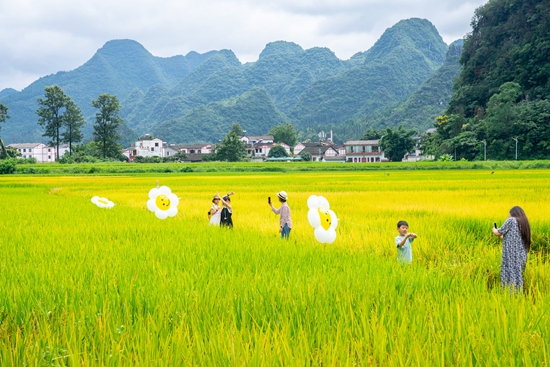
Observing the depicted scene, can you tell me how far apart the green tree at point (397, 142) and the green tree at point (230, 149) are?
69.1ft

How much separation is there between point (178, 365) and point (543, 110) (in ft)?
160

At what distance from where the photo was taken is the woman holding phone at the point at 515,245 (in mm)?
3426

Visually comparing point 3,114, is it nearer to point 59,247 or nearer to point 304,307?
point 59,247

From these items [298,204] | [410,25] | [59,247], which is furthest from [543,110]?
[410,25]

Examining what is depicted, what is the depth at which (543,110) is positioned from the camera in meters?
40.9

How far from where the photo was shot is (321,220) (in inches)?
169

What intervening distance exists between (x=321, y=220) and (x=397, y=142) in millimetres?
54298

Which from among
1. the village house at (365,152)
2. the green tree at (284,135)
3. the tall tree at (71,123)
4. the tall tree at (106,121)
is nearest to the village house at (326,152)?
the village house at (365,152)

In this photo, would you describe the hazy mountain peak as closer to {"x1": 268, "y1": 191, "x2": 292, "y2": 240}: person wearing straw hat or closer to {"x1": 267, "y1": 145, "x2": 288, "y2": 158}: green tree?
{"x1": 267, "y1": 145, "x2": 288, "y2": 158}: green tree

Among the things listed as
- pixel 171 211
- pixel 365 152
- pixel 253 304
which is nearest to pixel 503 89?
pixel 365 152

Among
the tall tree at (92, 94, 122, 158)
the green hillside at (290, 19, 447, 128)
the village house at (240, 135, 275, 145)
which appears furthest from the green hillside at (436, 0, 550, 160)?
the green hillside at (290, 19, 447, 128)

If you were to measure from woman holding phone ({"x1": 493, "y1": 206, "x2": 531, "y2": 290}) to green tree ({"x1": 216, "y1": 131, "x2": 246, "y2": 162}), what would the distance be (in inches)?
2228

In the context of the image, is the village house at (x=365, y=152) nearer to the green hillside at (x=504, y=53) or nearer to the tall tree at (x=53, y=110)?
the green hillside at (x=504, y=53)

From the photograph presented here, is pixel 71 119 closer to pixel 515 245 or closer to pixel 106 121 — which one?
pixel 106 121
